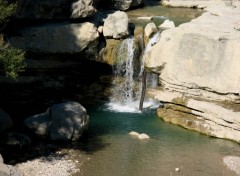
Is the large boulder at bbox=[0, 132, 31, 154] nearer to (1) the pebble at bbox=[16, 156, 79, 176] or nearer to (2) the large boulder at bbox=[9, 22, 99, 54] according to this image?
(1) the pebble at bbox=[16, 156, 79, 176]

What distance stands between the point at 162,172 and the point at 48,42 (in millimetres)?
12924

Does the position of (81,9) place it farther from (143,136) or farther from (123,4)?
(143,136)

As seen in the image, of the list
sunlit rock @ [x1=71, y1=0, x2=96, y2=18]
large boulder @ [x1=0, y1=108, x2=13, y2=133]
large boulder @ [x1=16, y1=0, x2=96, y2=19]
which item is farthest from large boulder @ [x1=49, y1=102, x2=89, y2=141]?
large boulder @ [x1=16, y1=0, x2=96, y2=19]

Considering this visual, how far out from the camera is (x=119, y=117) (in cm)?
2705

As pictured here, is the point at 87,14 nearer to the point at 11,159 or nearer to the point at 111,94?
the point at 111,94

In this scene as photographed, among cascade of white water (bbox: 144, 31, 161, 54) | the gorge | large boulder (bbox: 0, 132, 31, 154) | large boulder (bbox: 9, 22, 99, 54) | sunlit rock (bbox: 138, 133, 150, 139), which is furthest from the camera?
cascade of white water (bbox: 144, 31, 161, 54)

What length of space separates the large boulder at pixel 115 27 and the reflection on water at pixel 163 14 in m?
4.14

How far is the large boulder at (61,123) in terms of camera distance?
2308 cm

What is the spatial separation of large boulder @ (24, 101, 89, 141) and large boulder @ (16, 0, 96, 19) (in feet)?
26.7

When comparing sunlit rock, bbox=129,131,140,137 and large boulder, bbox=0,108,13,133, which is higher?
large boulder, bbox=0,108,13,133

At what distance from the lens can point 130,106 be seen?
29.1 meters

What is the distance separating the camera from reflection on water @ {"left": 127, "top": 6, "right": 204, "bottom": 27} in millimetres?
35481

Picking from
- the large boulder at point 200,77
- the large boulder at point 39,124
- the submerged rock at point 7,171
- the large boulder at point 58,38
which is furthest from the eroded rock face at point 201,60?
the submerged rock at point 7,171

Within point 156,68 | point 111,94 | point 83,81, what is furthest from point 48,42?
point 156,68
